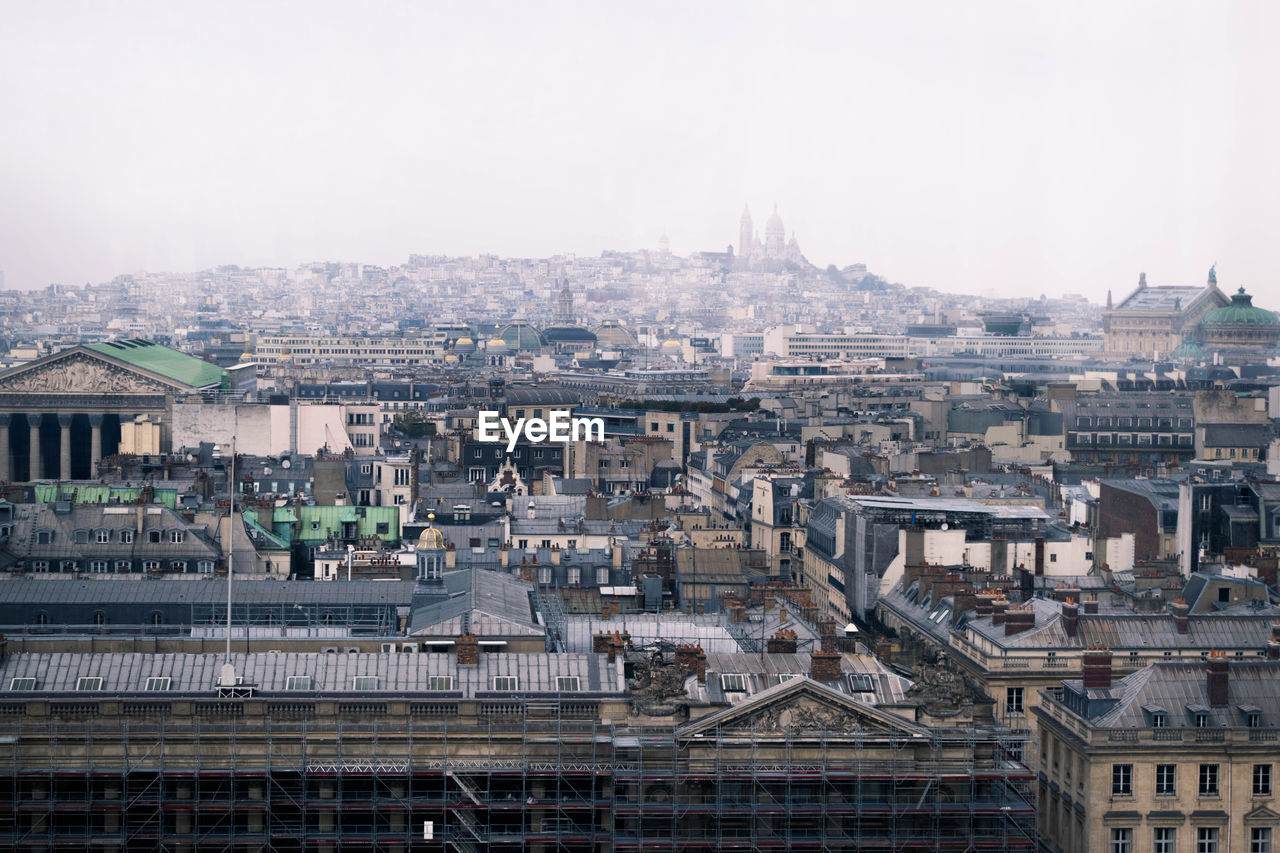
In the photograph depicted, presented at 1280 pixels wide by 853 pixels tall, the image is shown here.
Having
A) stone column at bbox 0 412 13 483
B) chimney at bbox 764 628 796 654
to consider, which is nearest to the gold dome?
chimney at bbox 764 628 796 654

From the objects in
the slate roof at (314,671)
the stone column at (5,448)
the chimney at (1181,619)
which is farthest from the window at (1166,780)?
the stone column at (5,448)

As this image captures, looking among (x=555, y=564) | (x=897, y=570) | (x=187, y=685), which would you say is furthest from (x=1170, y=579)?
(x=187, y=685)

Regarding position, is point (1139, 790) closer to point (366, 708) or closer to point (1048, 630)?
point (1048, 630)

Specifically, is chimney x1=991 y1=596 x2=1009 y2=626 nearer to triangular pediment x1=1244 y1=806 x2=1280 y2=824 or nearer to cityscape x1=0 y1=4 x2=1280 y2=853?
cityscape x1=0 y1=4 x2=1280 y2=853

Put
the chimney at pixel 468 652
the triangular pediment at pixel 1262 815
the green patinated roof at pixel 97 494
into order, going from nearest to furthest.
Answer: the chimney at pixel 468 652, the triangular pediment at pixel 1262 815, the green patinated roof at pixel 97 494

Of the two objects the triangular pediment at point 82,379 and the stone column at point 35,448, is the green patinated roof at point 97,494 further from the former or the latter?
the triangular pediment at point 82,379
